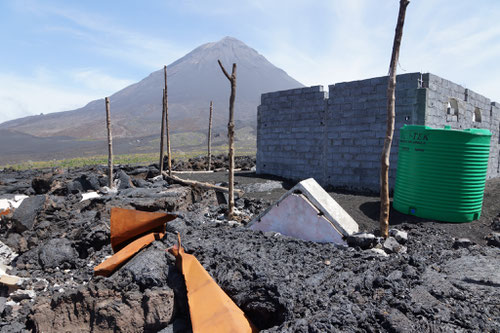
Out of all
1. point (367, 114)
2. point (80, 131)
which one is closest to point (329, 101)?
point (367, 114)

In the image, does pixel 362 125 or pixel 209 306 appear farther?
pixel 362 125

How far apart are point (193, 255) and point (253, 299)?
1029mm

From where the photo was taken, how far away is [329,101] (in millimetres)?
9641

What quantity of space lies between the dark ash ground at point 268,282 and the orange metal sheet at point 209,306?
0.17m

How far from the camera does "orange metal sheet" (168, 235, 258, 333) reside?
3.00 m

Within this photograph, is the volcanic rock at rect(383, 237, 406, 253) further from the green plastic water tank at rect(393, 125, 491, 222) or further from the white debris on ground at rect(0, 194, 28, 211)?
the white debris on ground at rect(0, 194, 28, 211)

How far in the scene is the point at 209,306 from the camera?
3.12m

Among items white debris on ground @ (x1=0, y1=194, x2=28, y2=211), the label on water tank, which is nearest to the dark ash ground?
white debris on ground @ (x1=0, y1=194, x2=28, y2=211)

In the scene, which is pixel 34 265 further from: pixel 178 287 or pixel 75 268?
pixel 178 287

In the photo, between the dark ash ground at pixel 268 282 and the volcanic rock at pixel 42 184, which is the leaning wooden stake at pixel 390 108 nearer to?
the dark ash ground at pixel 268 282

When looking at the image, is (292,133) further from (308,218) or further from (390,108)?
(308,218)

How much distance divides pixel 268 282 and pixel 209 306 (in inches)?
24.5

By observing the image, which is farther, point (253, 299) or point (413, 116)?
point (413, 116)

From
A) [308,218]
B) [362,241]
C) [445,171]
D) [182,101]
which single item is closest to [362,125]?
[445,171]
